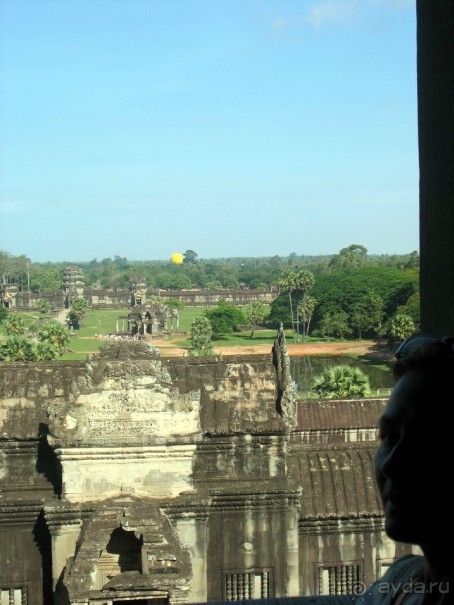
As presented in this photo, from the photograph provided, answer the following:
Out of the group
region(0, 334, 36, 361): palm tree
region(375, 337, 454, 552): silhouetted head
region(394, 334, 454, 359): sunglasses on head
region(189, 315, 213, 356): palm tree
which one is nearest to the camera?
region(375, 337, 454, 552): silhouetted head

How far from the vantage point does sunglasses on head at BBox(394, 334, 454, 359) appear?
1.67 metres

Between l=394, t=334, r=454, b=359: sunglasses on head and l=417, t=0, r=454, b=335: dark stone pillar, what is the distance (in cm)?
83

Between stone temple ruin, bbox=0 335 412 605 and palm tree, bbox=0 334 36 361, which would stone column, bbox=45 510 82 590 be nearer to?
stone temple ruin, bbox=0 335 412 605

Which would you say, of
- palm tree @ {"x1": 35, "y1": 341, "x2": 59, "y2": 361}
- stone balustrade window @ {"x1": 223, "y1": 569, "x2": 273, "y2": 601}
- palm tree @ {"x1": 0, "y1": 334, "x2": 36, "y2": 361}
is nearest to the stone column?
stone balustrade window @ {"x1": 223, "y1": 569, "x2": 273, "y2": 601}

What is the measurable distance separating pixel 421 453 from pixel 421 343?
0.30 metres

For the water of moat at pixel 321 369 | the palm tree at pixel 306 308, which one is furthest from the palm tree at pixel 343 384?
the palm tree at pixel 306 308

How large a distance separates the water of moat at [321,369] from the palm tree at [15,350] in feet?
59.7

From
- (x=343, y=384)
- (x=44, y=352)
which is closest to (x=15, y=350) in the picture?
(x=44, y=352)

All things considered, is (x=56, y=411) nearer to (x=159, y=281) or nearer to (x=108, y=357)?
(x=108, y=357)

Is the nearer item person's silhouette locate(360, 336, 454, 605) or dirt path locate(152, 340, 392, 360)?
person's silhouette locate(360, 336, 454, 605)

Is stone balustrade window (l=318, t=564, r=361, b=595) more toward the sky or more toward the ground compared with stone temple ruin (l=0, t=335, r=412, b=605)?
more toward the ground

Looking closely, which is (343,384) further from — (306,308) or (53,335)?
(306,308)

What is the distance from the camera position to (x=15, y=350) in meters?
39.2

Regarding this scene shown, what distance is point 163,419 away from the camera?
959cm
